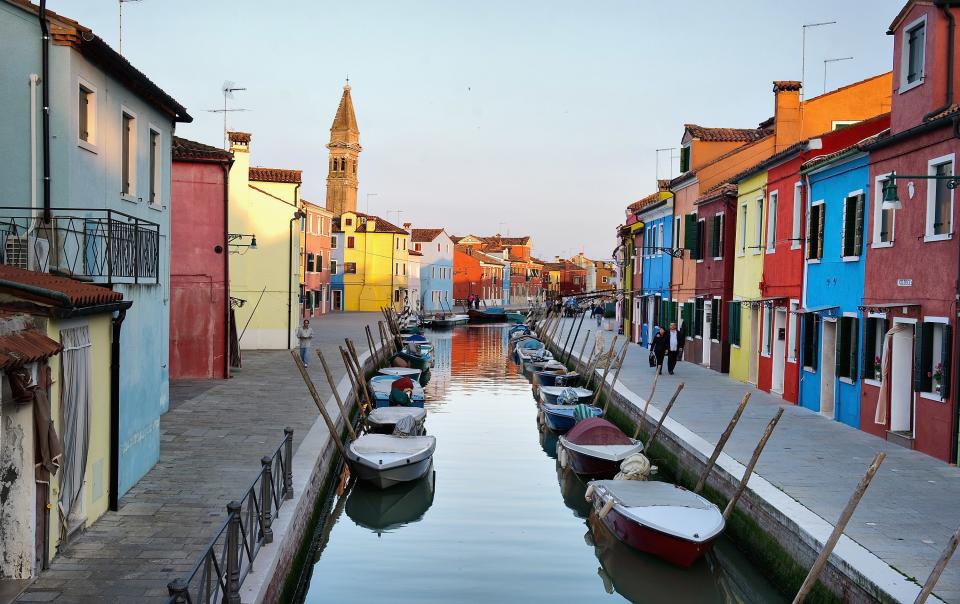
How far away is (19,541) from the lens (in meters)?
8.27

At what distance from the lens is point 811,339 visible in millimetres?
19688

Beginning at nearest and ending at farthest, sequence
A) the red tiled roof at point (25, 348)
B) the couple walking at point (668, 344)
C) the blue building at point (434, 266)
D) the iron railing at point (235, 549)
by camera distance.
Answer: the iron railing at point (235, 549), the red tiled roof at point (25, 348), the couple walking at point (668, 344), the blue building at point (434, 266)

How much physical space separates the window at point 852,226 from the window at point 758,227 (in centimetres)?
561

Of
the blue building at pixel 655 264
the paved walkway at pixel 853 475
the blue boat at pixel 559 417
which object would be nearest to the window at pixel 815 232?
the paved walkway at pixel 853 475

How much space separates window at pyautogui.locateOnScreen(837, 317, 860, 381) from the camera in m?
17.5

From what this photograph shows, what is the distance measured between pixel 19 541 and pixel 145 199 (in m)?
8.03

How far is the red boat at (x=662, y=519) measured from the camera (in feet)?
38.0

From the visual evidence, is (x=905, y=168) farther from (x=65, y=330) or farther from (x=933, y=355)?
(x=65, y=330)

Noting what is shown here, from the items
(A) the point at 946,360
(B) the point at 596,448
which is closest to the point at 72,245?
(B) the point at 596,448

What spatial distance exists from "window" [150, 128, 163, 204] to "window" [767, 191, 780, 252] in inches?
589

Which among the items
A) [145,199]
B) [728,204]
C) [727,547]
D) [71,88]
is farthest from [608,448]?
[728,204]

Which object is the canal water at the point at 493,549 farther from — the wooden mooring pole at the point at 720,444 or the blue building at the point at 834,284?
the blue building at the point at 834,284

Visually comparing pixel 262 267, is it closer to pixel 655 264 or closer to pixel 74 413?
pixel 655 264

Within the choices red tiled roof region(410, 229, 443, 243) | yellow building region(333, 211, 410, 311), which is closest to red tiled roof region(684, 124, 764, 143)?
yellow building region(333, 211, 410, 311)
